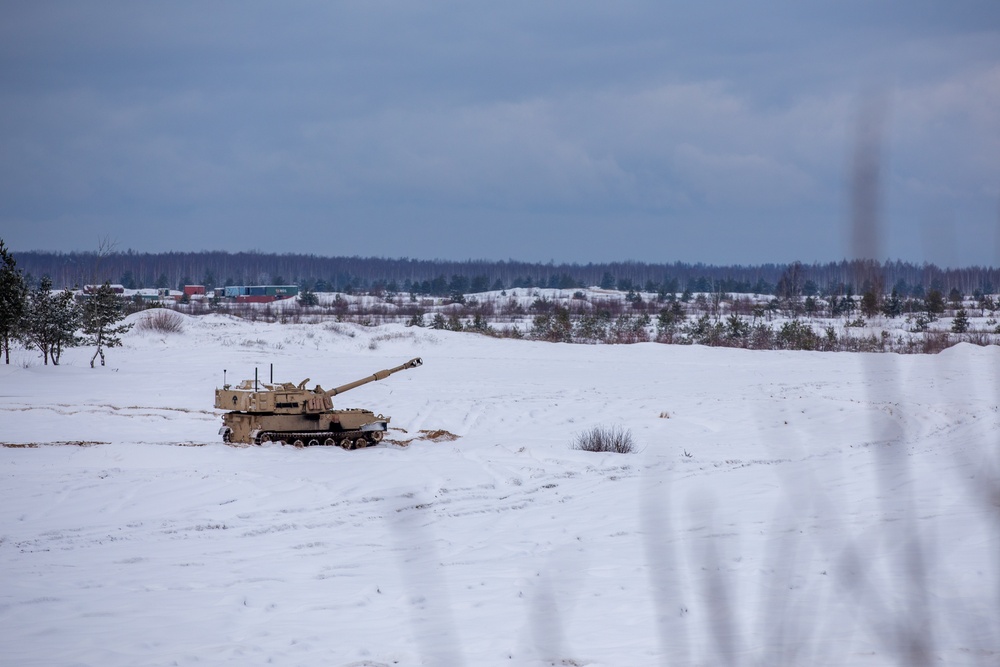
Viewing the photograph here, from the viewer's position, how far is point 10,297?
35.0 metres

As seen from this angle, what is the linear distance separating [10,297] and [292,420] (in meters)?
19.6

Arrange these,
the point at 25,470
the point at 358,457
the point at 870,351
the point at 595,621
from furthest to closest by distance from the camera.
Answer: the point at 358,457 → the point at 25,470 → the point at 595,621 → the point at 870,351

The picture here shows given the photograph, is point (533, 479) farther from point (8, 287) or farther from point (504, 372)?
point (8, 287)

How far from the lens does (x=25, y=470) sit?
17.8 meters

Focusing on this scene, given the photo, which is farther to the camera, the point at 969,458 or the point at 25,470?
the point at 25,470

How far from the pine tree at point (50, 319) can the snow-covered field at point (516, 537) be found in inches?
309

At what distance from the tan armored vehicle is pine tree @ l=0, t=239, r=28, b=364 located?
58.7ft

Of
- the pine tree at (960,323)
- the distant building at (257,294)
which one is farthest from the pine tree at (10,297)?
the distant building at (257,294)

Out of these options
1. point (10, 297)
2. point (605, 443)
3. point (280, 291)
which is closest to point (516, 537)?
point (605, 443)

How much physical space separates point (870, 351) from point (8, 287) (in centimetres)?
3791

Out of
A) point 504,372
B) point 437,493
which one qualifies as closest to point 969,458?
point 437,493

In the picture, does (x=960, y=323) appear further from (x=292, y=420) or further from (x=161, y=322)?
(x=161, y=322)

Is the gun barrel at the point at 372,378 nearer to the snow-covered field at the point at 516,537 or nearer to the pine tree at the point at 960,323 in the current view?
the snow-covered field at the point at 516,537

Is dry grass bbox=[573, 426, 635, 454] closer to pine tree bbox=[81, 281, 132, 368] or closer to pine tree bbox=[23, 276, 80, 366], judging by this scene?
pine tree bbox=[81, 281, 132, 368]
